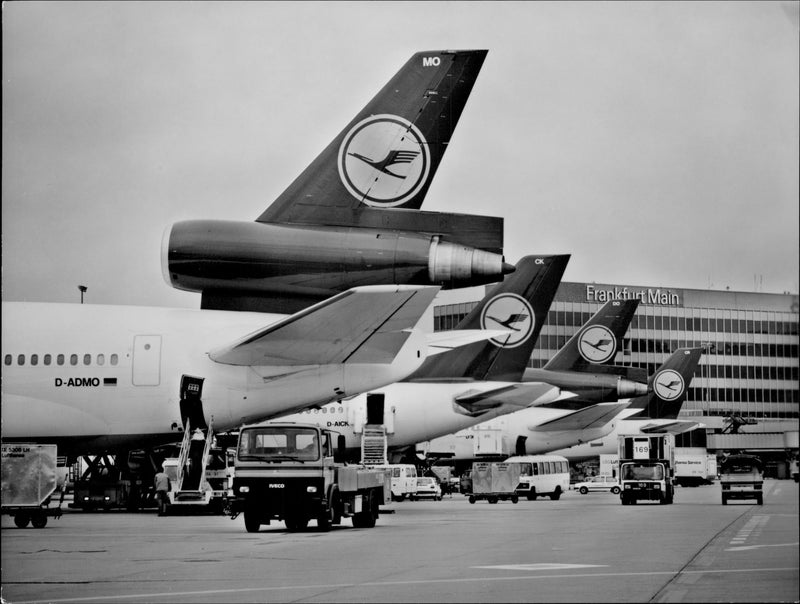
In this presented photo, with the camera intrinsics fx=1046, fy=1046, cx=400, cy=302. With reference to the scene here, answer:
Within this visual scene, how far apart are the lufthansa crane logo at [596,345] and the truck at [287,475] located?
37.5m

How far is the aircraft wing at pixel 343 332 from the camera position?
2041 cm

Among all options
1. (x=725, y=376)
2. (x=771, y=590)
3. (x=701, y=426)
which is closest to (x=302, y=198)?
(x=725, y=376)

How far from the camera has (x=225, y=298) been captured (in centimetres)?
2428

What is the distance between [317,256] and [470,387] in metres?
23.7

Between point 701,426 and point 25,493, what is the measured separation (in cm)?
6698

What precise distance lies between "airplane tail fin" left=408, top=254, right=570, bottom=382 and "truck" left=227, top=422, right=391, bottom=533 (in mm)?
22514

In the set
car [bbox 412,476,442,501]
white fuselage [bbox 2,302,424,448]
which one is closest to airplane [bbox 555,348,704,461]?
car [bbox 412,476,442,501]

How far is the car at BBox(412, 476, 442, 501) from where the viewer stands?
5303cm

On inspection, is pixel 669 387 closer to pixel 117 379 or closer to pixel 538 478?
pixel 538 478

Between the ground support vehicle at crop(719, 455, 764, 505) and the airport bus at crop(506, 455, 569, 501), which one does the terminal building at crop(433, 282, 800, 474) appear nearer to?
the ground support vehicle at crop(719, 455, 764, 505)

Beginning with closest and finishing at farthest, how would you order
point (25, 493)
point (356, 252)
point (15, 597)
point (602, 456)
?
point (15, 597)
point (356, 252)
point (25, 493)
point (602, 456)

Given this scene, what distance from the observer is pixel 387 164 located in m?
22.8

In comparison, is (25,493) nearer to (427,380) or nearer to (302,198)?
(302,198)

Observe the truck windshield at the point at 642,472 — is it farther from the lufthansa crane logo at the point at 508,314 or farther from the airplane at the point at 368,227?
the airplane at the point at 368,227
